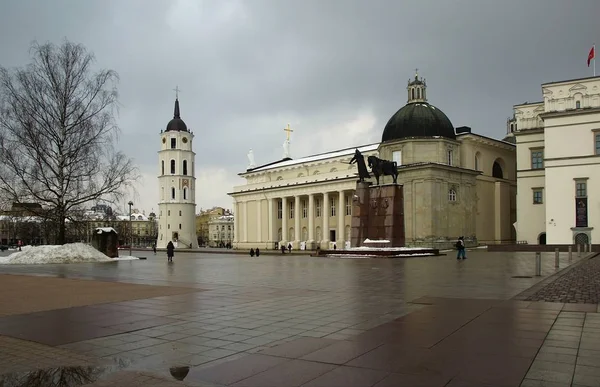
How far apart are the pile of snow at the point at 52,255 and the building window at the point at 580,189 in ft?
171

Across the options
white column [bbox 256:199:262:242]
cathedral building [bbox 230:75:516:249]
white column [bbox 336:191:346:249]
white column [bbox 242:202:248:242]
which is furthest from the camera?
white column [bbox 242:202:248:242]

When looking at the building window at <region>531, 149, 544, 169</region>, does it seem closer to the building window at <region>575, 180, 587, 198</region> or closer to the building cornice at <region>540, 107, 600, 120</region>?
the building cornice at <region>540, 107, 600, 120</region>

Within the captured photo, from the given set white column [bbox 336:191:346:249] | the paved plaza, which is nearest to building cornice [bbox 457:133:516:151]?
white column [bbox 336:191:346:249]

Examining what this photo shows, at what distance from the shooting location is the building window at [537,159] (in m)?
67.2

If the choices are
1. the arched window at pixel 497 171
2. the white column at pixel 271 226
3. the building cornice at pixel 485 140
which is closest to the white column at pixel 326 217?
the white column at pixel 271 226

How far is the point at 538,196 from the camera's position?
66625 millimetres

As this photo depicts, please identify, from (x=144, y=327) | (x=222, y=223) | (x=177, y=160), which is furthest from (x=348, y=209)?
(x=222, y=223)

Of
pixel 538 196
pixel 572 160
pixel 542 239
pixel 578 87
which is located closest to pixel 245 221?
pixel 538 196

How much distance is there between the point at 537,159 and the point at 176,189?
78675 millimetres

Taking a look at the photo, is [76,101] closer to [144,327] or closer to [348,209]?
[144,327]

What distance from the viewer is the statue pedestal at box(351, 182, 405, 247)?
42.6 meters

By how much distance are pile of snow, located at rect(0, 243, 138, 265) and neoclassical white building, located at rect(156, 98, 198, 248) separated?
268ft

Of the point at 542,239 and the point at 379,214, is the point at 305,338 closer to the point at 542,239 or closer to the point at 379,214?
the point at 379,214

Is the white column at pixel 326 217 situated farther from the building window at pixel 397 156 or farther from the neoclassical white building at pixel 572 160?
the neoclassical white building at pixel 572 160
